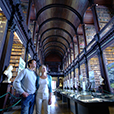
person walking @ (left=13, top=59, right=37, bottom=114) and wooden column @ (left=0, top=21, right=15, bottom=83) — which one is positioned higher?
wooden column @ (left=0, top=21, right=15, bottom=83)

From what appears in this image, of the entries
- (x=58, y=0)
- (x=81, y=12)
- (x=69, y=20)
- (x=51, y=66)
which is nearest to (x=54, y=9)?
(x=58, y=0)

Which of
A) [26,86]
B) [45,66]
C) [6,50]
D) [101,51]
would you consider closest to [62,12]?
[101,51]

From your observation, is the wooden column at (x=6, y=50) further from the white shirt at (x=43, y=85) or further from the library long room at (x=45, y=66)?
the white shirt at (x=43, y=85)

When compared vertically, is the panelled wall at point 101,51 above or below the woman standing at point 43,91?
above

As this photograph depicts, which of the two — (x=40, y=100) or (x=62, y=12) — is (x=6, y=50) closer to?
(x=40, y=100)

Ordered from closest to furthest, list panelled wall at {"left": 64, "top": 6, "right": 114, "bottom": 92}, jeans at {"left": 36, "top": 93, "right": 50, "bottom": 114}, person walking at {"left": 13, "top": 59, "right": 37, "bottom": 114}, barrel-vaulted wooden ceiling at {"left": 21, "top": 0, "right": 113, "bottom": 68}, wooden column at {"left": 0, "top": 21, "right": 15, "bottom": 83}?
person walking at {"left": 13, "top": 59, "right": 37, "bottom": 114}
jeans at {"left": 36, "top": 93, "right": 50, "bottom": 114}
wooden column at {"left": 0, "top": 21, "right": 15, "bottom": 83}
panelled wall at {"left": 64, "top": 6, "right": 114, "bottom": 92}
barrel-vaulted wooden ceiling at {"left": 21, "top": 0, "right": 113, "bottom": 68}

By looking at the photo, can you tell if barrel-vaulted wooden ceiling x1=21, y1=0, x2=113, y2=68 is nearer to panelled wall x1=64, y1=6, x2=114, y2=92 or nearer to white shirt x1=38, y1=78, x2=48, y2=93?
panelled wall x1=64, y1=6, x2=114, y2=92

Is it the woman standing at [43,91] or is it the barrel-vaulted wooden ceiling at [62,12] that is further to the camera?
the barrel-vaulted wooden ceiling at [62,12]

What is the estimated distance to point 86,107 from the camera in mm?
A: 2055

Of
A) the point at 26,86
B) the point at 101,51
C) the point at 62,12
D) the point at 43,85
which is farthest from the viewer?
the point at 62,12

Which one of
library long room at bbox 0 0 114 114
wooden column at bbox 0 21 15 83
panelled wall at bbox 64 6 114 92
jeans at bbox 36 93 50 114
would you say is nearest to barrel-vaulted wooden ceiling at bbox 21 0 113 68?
library long room at bbox 0 0 114 114

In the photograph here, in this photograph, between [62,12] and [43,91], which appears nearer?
[43,91]

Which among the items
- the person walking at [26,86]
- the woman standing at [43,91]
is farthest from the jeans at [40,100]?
the person walking at [26,86]

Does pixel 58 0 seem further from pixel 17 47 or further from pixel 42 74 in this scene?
pixel 42 74
